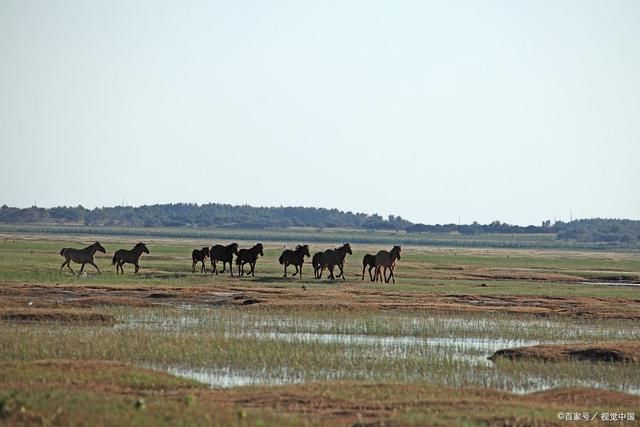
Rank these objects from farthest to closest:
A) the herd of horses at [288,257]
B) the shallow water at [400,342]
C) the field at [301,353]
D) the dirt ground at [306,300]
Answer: the herd of horses at [288,257], the dirt ground at [306,300], the shallow water at [400,342], the field at [301,353]

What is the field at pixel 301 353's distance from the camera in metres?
15.9

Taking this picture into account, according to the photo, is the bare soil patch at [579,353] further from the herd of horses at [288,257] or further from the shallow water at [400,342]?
the herd of horses at [288,257]

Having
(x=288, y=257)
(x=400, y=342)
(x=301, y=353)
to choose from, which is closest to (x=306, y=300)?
(x=400, y=342)

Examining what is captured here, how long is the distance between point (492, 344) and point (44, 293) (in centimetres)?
1617

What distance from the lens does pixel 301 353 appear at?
74.9 feet

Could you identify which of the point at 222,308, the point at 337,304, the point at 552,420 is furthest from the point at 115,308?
the point at 552,420

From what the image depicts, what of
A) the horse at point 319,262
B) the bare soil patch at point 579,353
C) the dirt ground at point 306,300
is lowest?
the bare soil patch at point 579,353

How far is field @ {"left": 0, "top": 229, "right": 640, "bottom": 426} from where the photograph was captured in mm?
15930

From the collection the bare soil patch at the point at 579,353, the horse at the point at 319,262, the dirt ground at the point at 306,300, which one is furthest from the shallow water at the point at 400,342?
the horse at the point at 319,262

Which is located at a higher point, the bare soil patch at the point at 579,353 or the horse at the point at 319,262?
the horse at the point at 319,262

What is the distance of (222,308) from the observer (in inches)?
1315

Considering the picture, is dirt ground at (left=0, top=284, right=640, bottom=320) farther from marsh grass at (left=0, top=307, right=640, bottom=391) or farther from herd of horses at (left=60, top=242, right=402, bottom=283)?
herd of horses at (left=60, top=242, right=402, bottom=283)

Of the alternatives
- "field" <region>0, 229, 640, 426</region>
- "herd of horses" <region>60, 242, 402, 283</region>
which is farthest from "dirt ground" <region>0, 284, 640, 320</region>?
"herd of horses" <region>60, 242, 402, 283</region>

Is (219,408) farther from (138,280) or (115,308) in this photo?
(138,280)
